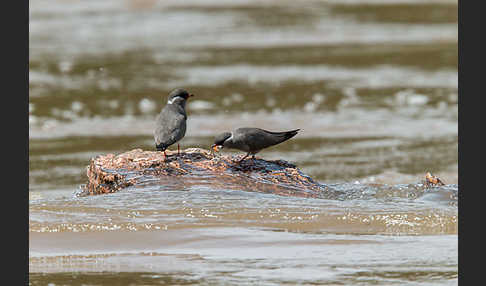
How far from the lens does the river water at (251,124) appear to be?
4750mm

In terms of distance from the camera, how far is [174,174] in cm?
622

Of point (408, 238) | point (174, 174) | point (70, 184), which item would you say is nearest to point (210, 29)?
point (70, 184)

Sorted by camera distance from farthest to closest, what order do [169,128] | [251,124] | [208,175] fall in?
1. [251,124]
2. [208,175]
3. [169,128]

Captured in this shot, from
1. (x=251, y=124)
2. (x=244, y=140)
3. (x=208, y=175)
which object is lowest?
(x=208, y=175)

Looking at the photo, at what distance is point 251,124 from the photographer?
10.9m

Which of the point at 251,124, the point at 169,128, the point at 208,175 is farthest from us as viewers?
the point at 251,124

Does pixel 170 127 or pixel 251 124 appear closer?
pixel 170 127

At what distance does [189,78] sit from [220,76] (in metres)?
0.47

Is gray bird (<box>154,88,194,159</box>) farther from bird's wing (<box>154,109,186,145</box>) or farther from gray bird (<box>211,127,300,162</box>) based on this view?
gray bird (<box>211,127,300,162</box>)

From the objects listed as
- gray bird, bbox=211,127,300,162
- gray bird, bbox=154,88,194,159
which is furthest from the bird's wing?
gray bird, bbox=211,127,300,162

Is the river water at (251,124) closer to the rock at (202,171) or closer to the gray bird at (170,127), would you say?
the rock at (202,171)

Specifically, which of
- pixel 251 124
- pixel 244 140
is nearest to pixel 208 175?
pixel 244 140

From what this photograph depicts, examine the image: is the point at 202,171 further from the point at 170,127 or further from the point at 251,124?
the point at 251,124

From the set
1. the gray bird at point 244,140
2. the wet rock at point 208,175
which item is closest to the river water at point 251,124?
the wet rock at point 208,175
